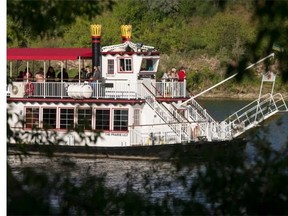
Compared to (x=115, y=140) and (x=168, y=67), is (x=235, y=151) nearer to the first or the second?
(x=115, y=140)

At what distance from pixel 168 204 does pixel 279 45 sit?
2256mm

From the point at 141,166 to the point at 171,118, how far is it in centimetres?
433

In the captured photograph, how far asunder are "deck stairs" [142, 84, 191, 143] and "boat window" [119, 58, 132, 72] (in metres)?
0.64

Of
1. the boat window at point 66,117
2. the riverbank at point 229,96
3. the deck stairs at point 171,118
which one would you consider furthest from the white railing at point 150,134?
the riverbank at point 229,96

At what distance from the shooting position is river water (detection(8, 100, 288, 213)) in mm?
13006

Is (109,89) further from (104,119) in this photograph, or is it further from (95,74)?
(104,119)

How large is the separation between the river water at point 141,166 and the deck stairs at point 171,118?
1456 millimetres

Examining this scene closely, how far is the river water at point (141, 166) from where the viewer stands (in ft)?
42.7

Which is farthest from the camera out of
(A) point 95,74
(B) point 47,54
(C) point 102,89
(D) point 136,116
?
(B) point 47,54

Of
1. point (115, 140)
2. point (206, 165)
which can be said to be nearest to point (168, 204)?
point (206, 165)

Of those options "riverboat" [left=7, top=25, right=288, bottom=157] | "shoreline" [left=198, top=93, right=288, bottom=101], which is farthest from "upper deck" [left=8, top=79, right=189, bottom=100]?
"shoreline" [left=198, top=93, right=288, bottom=101]

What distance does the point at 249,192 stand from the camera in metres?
11.4

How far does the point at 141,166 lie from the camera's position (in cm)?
2527

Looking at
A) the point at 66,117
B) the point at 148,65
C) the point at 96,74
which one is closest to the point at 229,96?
the point at 148,65
